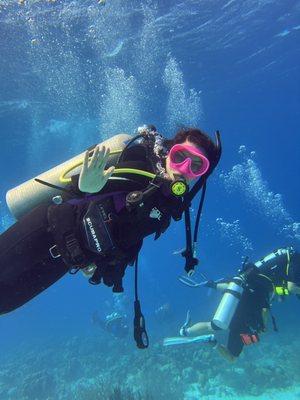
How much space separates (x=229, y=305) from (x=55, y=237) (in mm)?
7671

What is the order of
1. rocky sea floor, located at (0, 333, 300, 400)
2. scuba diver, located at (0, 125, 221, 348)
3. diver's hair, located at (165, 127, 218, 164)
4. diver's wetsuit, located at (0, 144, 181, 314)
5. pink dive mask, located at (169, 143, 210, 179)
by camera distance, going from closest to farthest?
1. scuba diver, located at (0, 125, 221, 348)
2. diver's wetsuit, located at (0, 144, 181, 314)
3. pink dive mask, located at (169, 143, 210, 179)
4. diver's hair, located at (165, 127, 218, 164)
5. rocky sea floor, located at (0, 333, 300, 400)

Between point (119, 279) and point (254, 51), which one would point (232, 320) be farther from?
point (254, 51)

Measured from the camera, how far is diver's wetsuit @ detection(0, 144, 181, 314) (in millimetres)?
3600

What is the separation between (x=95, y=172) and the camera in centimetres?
317

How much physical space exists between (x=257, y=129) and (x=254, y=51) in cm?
2443

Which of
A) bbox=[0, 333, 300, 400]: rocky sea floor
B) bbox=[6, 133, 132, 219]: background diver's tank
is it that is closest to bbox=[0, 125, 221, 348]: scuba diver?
bbox=[6, 133, 132, 219]: background diver's tank

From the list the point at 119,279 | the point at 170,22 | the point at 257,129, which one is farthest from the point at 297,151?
the point at 119,279

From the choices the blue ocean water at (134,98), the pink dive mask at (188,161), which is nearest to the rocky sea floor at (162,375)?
the blue ocean water at (134,98)

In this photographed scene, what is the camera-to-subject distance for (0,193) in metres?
31.3

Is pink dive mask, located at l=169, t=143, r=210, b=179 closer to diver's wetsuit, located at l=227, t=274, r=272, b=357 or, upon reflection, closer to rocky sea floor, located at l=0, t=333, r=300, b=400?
diver's wetsuit, located at l=227, t=274, r=272, b=357

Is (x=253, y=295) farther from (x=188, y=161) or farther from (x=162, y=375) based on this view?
(x=188, y=161)

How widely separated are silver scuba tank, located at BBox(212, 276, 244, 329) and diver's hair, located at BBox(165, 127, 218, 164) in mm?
6877

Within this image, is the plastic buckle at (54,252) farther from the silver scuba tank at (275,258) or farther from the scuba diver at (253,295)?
the silver scuba tank at (275,258)

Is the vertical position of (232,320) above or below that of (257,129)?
above
